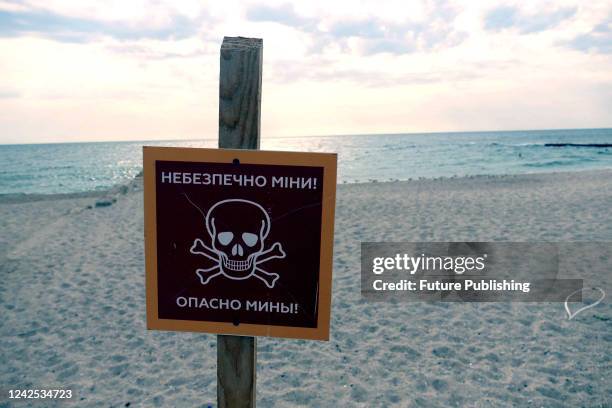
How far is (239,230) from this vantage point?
1770 mm

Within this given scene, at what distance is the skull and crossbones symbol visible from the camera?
69.6 inches

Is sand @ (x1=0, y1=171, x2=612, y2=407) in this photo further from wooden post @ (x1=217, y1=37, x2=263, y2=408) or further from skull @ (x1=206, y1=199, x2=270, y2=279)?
wooden post @ (x1=217, y1=37, x2=263, y2=408)

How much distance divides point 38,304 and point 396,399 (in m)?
5.10

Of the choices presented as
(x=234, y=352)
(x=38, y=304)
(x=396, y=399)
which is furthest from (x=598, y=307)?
(x=38, y=304)

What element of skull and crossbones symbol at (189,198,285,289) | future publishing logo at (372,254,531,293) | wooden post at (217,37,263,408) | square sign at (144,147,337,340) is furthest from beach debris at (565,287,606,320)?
wooden post at (217,37,263,408)

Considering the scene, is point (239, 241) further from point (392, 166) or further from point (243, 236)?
point (392, 166)

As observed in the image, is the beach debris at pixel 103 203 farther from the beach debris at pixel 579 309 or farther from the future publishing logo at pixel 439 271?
the beach debris at pixel 579 309

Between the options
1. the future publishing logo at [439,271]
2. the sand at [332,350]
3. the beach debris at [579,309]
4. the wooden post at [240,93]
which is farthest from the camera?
the future publishing logo at [439,271]

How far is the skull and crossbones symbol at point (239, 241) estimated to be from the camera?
5.80ft

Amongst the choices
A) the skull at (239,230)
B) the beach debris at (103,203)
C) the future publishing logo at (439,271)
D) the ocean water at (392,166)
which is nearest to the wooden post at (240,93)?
the skull at (239,230)

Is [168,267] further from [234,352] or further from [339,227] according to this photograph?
[339,227]

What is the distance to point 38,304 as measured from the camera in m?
6.11

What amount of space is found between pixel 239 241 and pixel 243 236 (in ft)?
0.08

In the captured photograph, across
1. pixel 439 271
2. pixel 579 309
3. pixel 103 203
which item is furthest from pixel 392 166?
pixel 579 309
